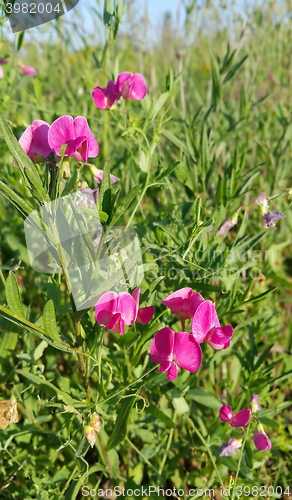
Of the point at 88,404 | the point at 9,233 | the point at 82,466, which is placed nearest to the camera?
the point at 88,404

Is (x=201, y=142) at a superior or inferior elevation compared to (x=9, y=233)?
superior

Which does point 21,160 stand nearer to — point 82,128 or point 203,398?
point 82,128

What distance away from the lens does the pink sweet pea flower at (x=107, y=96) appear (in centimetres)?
95

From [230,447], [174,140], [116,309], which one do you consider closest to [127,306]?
[116,309]

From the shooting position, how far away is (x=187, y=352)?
0.68 meters

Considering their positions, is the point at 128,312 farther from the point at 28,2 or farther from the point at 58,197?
the point at 28,2

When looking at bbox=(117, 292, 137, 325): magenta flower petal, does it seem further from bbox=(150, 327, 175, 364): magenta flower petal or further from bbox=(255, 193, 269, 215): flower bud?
bbox=(255, 193, 269, 215): flower bud

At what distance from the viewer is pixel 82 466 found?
2.94 ft

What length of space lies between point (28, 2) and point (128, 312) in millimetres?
1066

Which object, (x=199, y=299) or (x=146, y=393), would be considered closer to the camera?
(x=199, y=299)

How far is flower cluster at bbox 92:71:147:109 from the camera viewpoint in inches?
36.5

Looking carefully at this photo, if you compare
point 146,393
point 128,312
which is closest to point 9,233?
point 146,393

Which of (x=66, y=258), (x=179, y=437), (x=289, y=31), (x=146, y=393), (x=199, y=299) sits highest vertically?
(x=289, y=31)
